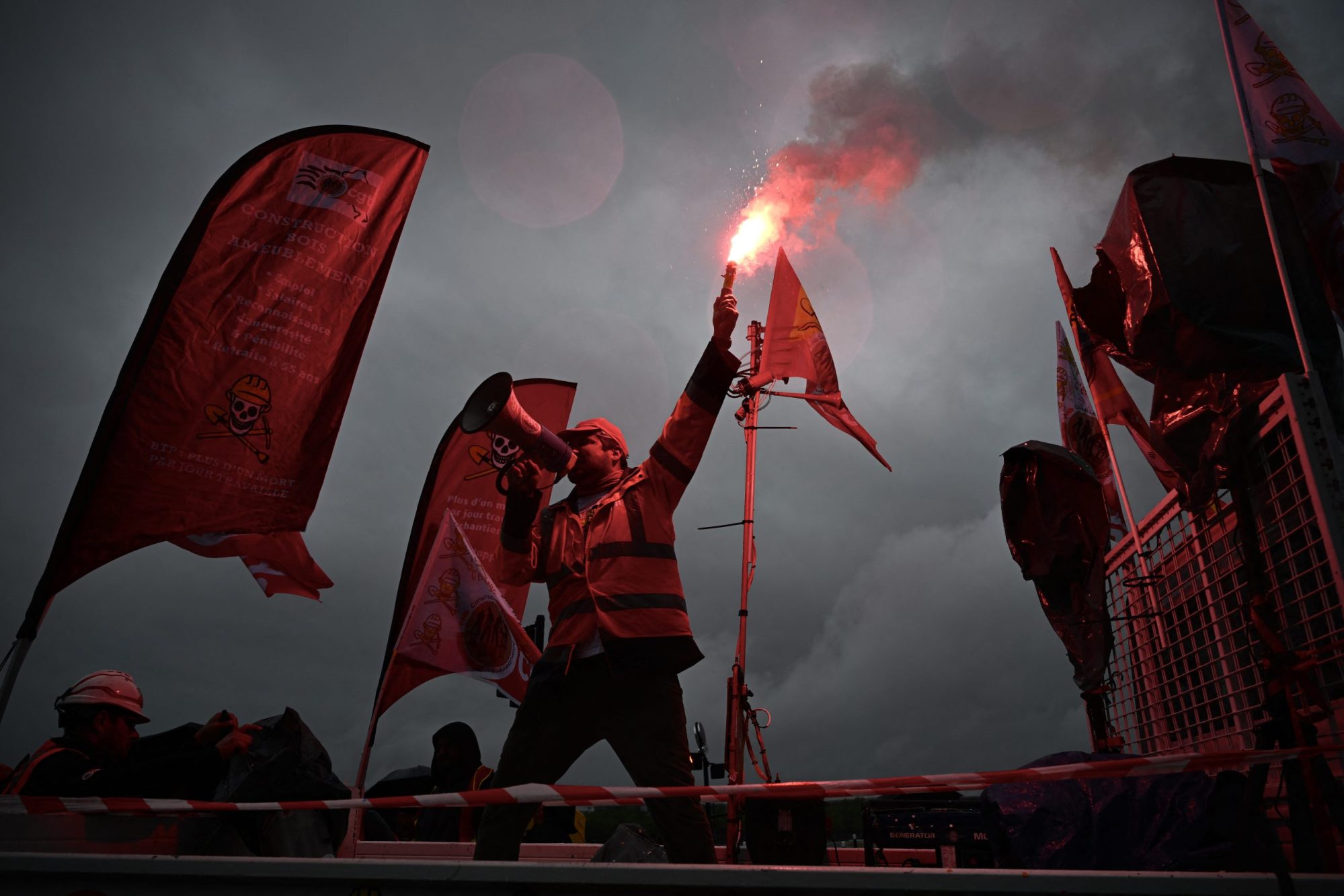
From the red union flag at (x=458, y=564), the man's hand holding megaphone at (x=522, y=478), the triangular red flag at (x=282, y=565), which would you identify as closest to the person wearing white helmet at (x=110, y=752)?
the man's hand holding megaphone at (x=522, y=478)

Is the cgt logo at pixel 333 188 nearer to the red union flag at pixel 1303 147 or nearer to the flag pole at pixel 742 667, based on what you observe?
the flag pole at pixel 742 667

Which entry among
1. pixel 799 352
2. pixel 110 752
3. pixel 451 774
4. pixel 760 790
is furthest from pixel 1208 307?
pixel 451 774

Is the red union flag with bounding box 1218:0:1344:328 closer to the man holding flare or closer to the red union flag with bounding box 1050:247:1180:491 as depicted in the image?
the red union flag with bounding box 1050:247:1180:491

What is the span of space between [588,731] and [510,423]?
1.57 metres

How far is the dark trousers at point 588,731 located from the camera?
3238 mm

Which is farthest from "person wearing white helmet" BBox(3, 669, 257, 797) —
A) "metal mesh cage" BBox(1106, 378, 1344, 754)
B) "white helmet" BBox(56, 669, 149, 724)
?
"metal mesh cage" BBox(1106, 378, 1344, 754)

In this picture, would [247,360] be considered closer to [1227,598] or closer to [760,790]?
[760,790]

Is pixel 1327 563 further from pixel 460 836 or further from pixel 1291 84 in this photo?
pixel 460 836

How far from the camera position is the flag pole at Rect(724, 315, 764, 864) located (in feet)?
17.6

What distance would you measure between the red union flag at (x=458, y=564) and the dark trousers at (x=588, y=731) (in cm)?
287

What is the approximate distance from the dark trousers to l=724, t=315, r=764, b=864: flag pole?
1987 millimetres

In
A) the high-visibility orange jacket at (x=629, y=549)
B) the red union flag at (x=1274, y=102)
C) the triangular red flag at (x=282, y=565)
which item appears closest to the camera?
the high-visibility orange jacket at (x=629, y=549)

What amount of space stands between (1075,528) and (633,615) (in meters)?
3.54

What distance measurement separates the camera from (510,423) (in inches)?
155
